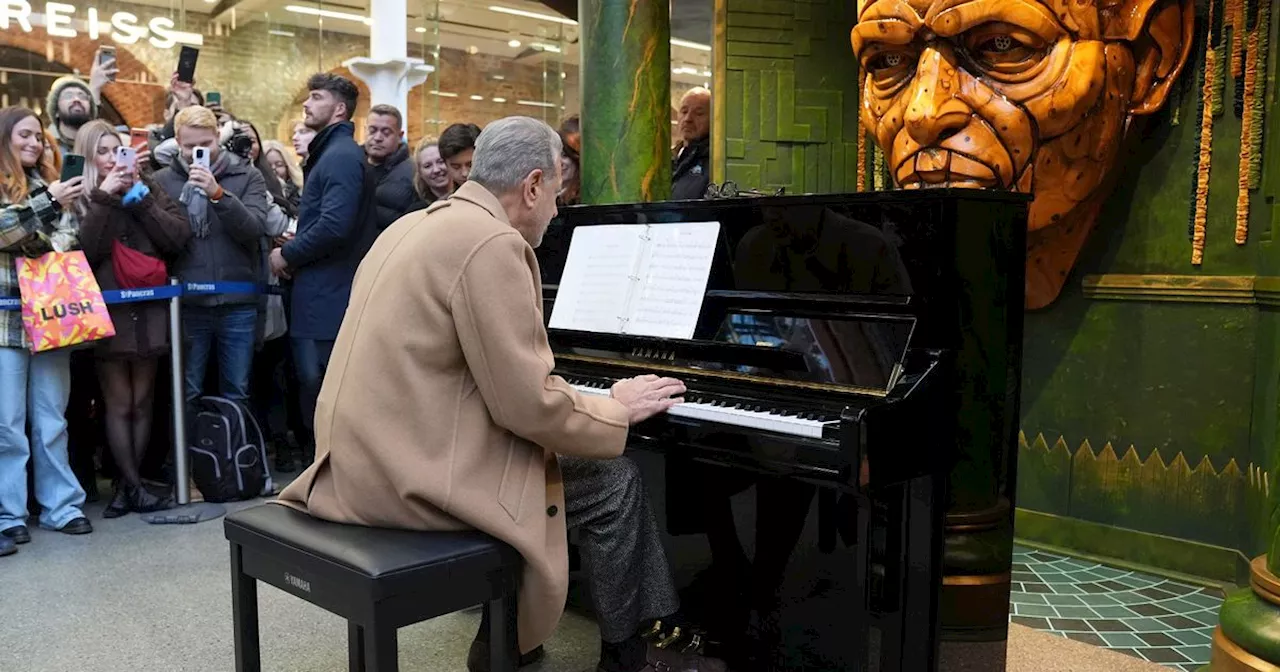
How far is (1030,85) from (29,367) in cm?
409

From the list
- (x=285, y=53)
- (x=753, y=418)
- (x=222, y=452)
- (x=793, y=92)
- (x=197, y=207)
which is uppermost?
(x=285, y=53)

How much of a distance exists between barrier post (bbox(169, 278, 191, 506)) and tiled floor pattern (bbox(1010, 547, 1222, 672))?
3.54 metres

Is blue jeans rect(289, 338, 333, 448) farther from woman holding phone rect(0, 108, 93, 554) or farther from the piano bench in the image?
the piano bench

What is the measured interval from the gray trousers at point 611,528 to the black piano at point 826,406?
0.13 meters

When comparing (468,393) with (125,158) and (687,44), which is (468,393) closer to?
(125,158)

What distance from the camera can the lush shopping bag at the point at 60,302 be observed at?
13.2ft

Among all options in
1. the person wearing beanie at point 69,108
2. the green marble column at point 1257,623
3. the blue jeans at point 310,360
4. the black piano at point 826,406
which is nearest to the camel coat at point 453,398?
the black piano at point 826,406

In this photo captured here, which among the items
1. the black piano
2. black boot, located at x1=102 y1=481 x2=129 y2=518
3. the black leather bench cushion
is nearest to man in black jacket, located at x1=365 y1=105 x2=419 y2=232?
black boot, located at x1=102 y1=481 x2=129 y2=518

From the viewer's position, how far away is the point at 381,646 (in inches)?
75.2

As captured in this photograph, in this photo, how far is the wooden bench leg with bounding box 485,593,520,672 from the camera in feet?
6.93

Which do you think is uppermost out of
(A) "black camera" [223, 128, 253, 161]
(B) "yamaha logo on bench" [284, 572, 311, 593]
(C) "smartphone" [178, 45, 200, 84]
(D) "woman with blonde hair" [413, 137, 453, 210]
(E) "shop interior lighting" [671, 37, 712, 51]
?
(E) "shop interior lighting" [671, 37, 712, 51]

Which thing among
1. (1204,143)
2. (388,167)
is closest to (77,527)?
(388,167)

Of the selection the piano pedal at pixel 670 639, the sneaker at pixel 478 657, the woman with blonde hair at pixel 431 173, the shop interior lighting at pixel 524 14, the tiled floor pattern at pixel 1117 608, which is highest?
the shop interior lighting at pixel 524 14

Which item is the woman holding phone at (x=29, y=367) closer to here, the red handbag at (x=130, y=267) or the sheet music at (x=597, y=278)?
the red handbag at (x=130, y=267)
